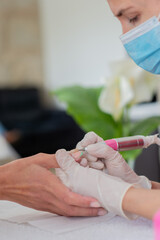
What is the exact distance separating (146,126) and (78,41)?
2886 millimetres

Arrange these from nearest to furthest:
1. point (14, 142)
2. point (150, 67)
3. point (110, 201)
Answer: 1. point (110, 201)
2. point (150, 67)
3. point (14, 142)

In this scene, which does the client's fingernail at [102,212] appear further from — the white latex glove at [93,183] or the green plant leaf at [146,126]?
the green plant leaf at [146,126]

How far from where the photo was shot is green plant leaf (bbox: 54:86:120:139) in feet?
5.72

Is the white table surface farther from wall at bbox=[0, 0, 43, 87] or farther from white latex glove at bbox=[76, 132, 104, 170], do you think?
wall at bbox=[0, 0, 43, 87]

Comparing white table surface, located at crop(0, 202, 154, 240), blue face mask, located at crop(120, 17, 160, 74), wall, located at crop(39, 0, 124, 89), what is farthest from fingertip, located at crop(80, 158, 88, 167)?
wall, located at crop(39, 0, 124, 89)

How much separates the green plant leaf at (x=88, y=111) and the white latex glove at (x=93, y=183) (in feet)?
2.70

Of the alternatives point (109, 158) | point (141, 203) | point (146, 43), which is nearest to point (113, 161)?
point (109, 158)

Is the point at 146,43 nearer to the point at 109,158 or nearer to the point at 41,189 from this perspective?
the point at 109,158

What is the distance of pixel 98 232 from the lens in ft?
2.61

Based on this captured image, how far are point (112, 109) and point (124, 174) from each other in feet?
2.58

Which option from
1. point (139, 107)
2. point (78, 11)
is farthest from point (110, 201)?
point (78, 11)

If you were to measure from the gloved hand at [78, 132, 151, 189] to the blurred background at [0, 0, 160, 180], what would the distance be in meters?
2.81

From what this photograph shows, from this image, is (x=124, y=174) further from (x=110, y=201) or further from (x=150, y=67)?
(x=150, y=67)

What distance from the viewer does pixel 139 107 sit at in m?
3.56
